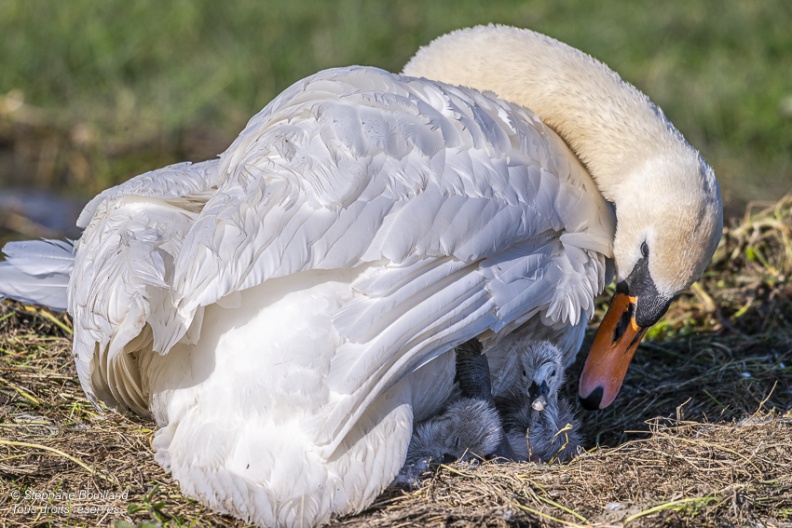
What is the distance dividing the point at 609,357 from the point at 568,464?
1.85ft

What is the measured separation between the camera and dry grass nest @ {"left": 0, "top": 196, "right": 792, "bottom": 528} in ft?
10.7

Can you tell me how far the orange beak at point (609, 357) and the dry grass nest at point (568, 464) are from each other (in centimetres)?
19

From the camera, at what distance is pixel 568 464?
3.61 metres

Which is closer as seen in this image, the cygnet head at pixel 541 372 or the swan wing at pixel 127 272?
the swan wing at pixel 127 272

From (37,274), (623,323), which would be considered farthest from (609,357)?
(37,274)

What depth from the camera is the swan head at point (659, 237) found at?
3.69 metres

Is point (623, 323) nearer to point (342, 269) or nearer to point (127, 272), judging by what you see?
point (342, 269)

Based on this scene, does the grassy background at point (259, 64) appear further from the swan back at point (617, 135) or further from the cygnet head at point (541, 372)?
the cygnet head at point (541, 372)

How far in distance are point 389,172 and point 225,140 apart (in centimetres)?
435

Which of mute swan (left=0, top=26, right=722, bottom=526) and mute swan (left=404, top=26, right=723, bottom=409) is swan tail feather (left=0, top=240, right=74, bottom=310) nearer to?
mute swan (left=0, top=26, right=722, bottom=526)

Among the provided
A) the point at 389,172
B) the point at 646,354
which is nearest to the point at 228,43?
the point at 646,354

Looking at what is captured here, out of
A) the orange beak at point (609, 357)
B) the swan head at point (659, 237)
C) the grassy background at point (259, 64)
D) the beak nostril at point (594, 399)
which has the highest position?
the swan head at point (659, 237)

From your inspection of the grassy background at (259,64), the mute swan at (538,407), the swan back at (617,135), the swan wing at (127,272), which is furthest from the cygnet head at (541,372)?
the grassy background at (259,64)

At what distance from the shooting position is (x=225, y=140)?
24.5 feet
